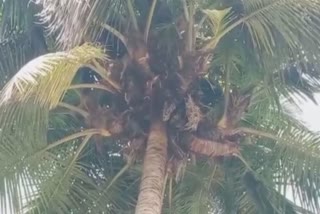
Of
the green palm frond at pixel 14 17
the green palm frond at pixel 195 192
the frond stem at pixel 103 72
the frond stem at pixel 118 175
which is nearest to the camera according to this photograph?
the frond stem at pixel 103 72

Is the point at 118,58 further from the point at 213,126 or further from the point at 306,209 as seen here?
the point at 306,209

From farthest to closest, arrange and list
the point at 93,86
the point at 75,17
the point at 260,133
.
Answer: the point at 260,133 < the point at 93,86 < the point at 75,17

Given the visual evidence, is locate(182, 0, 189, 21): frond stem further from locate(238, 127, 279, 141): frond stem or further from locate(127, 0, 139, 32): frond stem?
locate(238, 127, 279, 141): frond stem

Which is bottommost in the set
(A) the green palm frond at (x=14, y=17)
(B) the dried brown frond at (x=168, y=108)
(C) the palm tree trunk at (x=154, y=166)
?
(C) the palm tree trunk at (x=154, y=166)

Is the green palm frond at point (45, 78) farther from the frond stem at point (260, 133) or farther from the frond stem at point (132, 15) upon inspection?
the frond stem at point (260, 133)

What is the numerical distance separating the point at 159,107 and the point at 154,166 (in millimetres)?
602

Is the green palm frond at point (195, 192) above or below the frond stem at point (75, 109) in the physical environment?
below

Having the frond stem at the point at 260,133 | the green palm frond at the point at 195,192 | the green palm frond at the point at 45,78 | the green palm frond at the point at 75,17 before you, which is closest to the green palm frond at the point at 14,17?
the green palm frond at the point at 75,17

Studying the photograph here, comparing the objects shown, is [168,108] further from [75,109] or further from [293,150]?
[293,150]

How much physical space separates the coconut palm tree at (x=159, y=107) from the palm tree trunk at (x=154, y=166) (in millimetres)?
13

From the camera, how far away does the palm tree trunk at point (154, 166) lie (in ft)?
29.0

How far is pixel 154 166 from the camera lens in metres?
9.01

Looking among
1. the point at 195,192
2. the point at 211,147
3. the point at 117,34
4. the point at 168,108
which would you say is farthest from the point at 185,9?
the point at 195,192

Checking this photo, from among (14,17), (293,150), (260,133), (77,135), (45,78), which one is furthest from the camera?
(14,17)
